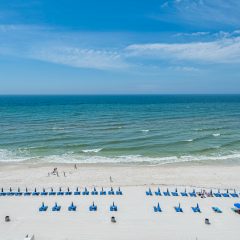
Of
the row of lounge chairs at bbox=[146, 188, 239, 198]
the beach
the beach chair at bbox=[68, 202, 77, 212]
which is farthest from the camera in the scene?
the row of lounge chairs at bbox=[146, 188, 239, 198]

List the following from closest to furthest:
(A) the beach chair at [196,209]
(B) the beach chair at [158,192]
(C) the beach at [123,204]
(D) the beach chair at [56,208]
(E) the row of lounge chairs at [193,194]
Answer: (C) the beach at [123,204], (A) the beach chair at [196,209], (D) the beach chair at [56,208], (E) the row of lounge chairs at [193,194], (B) the beach chair at [158,192]

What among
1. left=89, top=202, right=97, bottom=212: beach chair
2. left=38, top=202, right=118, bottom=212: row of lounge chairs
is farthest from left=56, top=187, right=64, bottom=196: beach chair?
left=89, top=202, right=97, bottom=212: beach chair

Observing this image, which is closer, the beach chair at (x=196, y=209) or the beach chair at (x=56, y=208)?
the beach chair at (x=196, y=209)

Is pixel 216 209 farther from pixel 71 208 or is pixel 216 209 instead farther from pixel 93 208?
pixel 71 208

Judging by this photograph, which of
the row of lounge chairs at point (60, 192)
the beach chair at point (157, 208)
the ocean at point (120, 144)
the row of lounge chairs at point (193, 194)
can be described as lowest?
the beach chair at point (157, 208)

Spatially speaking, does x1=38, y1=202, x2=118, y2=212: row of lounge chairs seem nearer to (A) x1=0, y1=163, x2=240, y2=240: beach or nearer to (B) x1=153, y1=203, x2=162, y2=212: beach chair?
(A) x1=0, y1=163, x2=240, y2=240: beach

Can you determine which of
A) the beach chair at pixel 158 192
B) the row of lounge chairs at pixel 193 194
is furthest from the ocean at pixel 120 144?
the row of lounge chairs at pixel 193 194

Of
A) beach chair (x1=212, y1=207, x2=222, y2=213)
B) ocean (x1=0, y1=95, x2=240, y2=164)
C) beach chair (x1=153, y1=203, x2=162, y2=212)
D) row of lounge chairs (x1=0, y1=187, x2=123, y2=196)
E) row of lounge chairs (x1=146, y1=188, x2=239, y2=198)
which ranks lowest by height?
beach chair (x1=212, y1=207, x2=222, y2=213)

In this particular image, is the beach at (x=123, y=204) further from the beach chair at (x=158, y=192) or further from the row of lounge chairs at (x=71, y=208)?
the beach chair at (x=158, y=192)

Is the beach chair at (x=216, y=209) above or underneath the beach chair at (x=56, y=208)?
underneath
